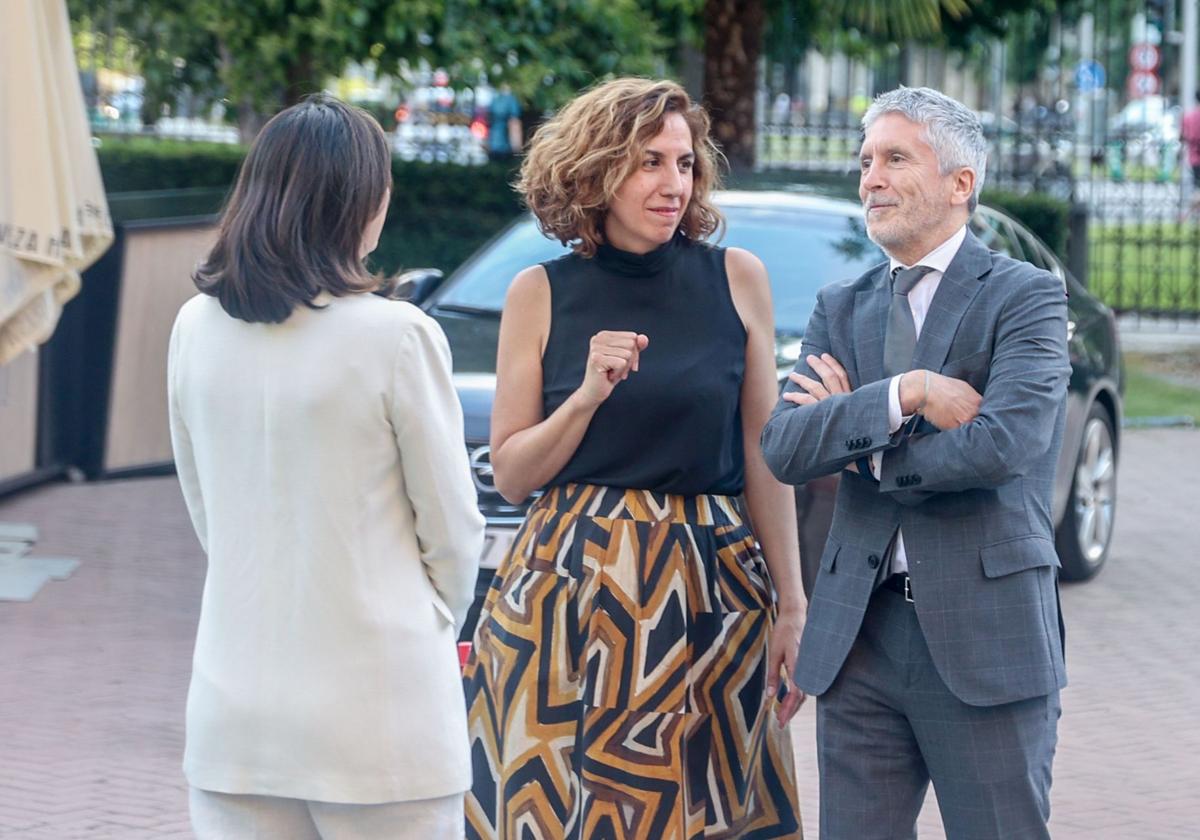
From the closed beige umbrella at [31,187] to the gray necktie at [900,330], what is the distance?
15.2 ft

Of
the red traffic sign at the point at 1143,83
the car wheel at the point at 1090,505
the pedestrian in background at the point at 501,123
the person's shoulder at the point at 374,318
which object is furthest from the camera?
the red traffic sign at the point at 1143,83

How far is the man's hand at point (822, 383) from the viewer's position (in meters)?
3.04

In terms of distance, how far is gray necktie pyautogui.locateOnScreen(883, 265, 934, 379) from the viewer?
9.91 feet

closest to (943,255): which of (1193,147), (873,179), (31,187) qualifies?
(873,179)

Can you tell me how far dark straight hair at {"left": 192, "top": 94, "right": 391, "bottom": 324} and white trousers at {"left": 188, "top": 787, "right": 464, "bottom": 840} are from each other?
71 centimetres

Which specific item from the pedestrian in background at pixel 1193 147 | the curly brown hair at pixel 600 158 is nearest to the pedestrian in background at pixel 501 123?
the pedestrian in background at pixel 1193 147

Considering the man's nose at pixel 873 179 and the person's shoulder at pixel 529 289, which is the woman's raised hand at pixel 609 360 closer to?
the person's shoulder at pixel 529 289

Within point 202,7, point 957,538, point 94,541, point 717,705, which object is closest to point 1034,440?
point 957,538

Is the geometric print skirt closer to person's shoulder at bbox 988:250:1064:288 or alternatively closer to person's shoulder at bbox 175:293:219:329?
person's shoulder at bbox 988:250:1064:288

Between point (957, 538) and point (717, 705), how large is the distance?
60cm

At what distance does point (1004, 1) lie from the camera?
44.4 ft

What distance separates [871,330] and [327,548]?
1.06 m

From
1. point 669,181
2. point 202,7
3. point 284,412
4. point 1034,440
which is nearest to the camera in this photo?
point 284,412

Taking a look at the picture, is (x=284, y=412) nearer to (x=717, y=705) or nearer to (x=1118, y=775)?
(x=717, y=705)
